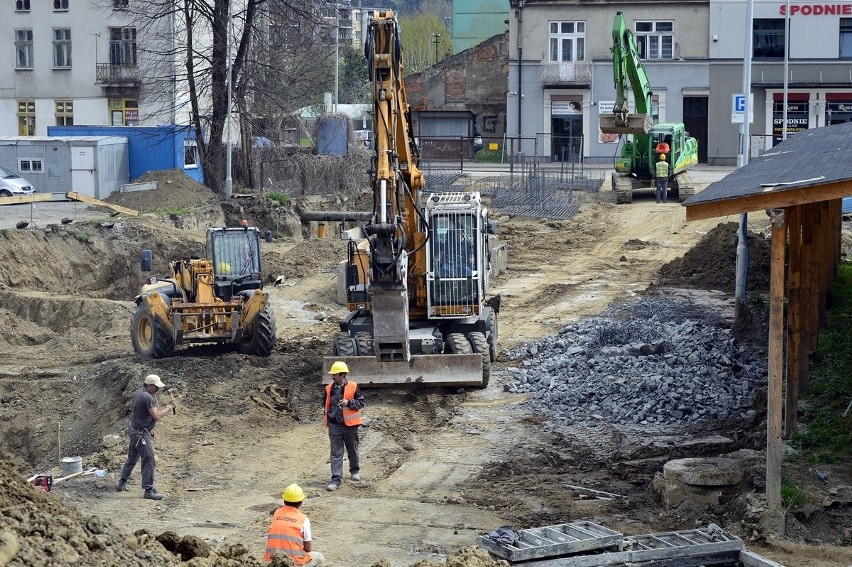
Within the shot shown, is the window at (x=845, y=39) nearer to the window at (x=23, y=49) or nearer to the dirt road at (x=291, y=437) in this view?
the dirt road at (x=291, y=437)

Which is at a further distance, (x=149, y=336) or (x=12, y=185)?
(x=12, y=185)

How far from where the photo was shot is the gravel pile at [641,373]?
57.9ft

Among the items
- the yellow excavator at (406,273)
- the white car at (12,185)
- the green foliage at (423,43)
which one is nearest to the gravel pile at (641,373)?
the yellow excavator at (406,273)

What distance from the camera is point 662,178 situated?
40781 millimetres

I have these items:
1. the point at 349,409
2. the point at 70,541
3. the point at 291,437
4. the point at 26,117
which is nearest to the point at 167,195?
the point at 26,117

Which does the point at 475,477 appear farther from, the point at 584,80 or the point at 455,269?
the point at 584,80

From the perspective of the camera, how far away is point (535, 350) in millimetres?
22172

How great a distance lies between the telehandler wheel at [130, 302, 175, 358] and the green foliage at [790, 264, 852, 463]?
1059cm

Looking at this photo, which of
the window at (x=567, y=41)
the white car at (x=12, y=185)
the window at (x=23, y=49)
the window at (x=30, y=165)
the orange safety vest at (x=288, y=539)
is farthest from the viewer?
the window at (x=23, y=49)

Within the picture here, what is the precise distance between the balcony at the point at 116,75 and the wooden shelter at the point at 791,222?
38828 millimetres

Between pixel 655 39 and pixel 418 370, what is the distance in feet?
129

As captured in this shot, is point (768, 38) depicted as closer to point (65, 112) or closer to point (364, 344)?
point (65, 112)

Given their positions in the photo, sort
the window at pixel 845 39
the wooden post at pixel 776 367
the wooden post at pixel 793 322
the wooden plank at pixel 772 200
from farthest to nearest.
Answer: the window at pixel 845 39 < the wooden post at pixel 793 322 < the wooden post at pixel 776 367 < the wooden plank at pixel 772 200

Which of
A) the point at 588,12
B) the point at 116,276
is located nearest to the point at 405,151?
the point at 116,276
